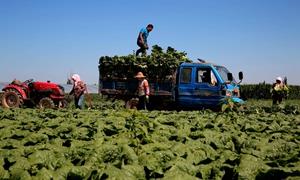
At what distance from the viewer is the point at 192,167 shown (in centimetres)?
345

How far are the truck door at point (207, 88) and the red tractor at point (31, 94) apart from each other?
612 centimetres

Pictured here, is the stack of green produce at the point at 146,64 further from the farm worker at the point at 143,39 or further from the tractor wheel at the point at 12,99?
→ the tractor wheel at the point at 12,99

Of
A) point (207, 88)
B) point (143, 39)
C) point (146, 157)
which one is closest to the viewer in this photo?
point (146, 157)

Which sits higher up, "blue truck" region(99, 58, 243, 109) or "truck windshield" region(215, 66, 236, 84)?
"truck windshield" region(215, 66, 236, 84)

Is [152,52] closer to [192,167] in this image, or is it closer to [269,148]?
[269,148]

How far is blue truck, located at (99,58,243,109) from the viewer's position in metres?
14.5

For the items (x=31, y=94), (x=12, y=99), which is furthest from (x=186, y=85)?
(x=12, y=99)

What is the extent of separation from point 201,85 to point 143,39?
2.98 metres

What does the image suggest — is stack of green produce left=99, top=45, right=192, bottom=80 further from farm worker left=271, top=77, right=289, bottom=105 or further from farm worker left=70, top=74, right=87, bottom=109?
farm worker left=271, top=77, right=289, bottom=105

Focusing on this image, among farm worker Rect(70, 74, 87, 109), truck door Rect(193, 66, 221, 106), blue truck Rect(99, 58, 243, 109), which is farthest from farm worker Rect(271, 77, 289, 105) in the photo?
farm worker Rect(70, 74, 87, 109)

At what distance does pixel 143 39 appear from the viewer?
1591cm

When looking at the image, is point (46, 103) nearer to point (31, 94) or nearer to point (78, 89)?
point (31, 94)

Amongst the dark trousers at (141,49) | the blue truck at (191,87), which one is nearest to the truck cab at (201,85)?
the blue truck at (191,87)

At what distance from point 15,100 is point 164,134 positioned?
518 inches
